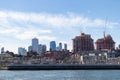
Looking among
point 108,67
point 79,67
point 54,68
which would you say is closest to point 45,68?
point 54,68

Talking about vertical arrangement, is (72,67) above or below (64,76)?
above

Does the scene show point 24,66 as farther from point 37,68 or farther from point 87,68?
point 87,68

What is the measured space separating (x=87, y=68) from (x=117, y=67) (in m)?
14.9

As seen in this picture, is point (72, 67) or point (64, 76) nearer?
point (64, 76)

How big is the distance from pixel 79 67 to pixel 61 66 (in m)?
9.77

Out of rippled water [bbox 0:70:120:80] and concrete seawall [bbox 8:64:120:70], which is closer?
rippled water [bbox 0:70:120:80]

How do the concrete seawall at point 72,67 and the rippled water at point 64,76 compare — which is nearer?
the rippled water at point 64,76

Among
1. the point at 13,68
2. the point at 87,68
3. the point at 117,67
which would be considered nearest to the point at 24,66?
the point at 13,68

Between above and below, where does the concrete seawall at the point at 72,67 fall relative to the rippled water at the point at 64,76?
above

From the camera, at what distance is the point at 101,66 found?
633 feet

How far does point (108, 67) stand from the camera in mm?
190500

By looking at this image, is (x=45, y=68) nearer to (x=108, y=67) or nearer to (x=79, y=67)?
(x=79, y=67)

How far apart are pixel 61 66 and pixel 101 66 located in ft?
66.8

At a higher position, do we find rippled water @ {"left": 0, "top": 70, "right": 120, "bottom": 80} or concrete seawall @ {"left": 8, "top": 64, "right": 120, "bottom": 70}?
concrete seawall @ {"left": 8, "top": 64, "right": 120, "bottom": 70}
